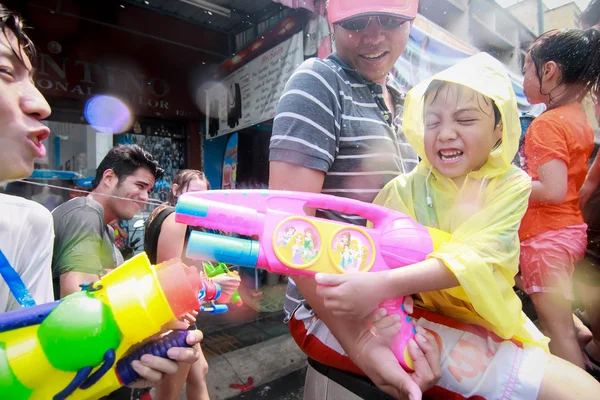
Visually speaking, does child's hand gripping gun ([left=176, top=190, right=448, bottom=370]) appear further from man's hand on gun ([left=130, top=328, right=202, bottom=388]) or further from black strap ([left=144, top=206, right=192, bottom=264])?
black strap ([left=144, top=206, right=192, bottom=264])

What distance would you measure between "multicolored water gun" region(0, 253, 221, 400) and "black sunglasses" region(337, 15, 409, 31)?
41.6 inches

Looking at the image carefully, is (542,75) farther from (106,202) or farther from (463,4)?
(463,4)

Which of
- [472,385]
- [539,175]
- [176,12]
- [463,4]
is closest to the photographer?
[472,385]

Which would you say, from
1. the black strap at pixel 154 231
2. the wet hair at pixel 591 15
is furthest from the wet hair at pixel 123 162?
the wet hair at pixel 591 15

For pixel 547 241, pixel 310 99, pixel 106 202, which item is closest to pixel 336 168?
pixel 310 99

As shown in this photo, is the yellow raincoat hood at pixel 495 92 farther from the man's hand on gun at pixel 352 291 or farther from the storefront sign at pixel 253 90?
the storefront sign at pixel 253 90

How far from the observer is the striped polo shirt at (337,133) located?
3.45 feet

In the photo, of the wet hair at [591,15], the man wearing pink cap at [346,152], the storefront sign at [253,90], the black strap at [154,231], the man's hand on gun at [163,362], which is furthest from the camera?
the storefront sign at [253,90]

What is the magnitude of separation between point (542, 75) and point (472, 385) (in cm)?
173

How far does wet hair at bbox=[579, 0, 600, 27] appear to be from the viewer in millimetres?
2493

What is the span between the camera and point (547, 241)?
177 centimetres

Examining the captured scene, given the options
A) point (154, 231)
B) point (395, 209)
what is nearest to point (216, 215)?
point (395, 209)

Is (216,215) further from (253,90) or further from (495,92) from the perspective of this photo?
(253,90)

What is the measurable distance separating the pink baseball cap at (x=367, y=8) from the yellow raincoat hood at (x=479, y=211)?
29 centimetres
